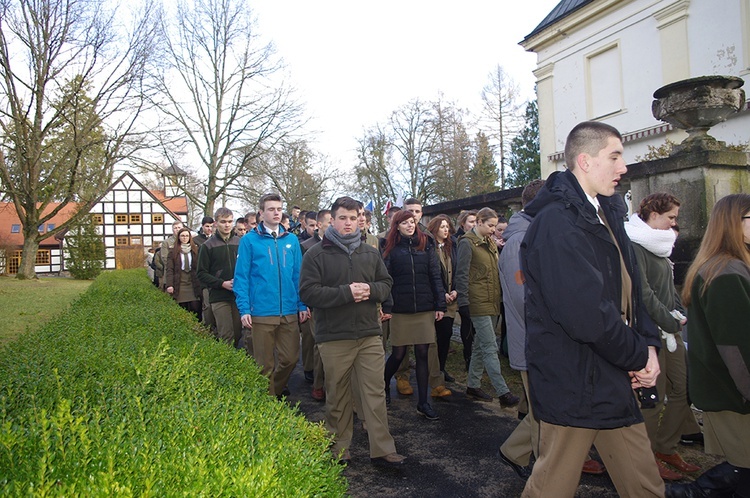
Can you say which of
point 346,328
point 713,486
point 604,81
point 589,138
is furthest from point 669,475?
point 604,81

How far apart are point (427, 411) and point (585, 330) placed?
3693 mm

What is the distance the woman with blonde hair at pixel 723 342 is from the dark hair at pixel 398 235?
3273 millimetres

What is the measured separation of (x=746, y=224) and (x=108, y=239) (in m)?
57.5

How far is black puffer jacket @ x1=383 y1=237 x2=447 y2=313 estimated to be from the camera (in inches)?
248

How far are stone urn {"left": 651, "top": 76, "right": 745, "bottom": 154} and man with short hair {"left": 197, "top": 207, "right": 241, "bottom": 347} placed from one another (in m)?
6.35

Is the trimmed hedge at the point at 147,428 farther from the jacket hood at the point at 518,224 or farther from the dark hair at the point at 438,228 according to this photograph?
the dark hair at the point at 438,228

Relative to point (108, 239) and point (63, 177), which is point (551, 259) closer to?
point (63, 177)

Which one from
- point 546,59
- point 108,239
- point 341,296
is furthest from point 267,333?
point 108,239

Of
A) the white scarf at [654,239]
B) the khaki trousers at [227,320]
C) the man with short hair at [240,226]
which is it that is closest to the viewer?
the white scarf at [654,239]

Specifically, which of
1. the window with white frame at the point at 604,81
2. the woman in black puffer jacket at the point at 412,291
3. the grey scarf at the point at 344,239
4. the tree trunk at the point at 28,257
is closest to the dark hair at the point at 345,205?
the grey scarf at the point at 344,239

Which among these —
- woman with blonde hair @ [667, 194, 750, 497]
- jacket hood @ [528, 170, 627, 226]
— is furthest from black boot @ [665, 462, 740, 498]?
jacket hood @ [528, 170, 627, 226]

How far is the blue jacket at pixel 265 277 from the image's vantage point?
239 inches

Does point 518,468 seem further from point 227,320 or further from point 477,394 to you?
point 227,320

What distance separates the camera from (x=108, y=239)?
5356 centimetres
